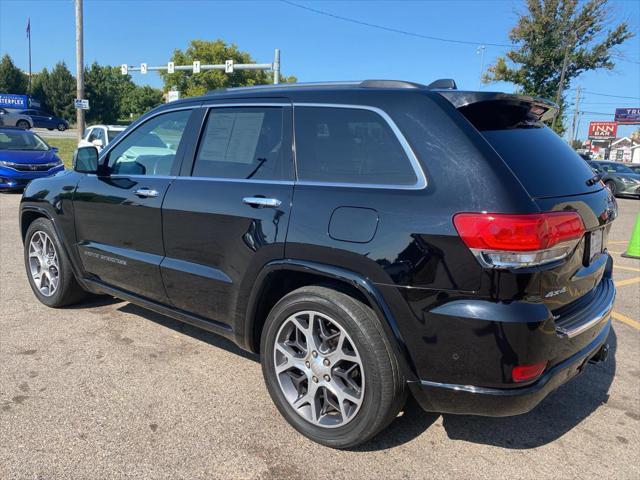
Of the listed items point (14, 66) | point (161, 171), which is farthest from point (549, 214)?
point (14, 66)

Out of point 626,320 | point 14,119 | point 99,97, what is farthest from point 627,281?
point 99,97

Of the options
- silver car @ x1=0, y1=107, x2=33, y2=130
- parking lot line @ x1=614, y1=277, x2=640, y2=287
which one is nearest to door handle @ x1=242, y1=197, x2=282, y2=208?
parking lot line @ x1=614, y1=277, x2=640, y2=287

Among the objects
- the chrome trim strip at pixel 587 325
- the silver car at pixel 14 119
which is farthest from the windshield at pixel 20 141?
the silver car at pixel 14 119

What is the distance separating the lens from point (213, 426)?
2.87 metres

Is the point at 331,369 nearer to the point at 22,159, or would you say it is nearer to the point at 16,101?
the point at 22,159

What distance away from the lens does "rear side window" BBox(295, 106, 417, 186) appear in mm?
2520

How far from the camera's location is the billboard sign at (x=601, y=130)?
273ft

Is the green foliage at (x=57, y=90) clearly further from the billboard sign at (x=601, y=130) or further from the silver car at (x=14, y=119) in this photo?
the billboard sign at (x=601, y=130)

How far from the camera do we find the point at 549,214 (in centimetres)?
226

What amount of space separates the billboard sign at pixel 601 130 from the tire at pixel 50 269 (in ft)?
306

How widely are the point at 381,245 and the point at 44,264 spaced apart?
3589mm

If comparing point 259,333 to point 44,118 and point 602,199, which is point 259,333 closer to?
point 602,199

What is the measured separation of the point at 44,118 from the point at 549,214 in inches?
1941

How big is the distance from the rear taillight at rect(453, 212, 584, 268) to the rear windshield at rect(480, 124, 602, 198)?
0.61 ft
